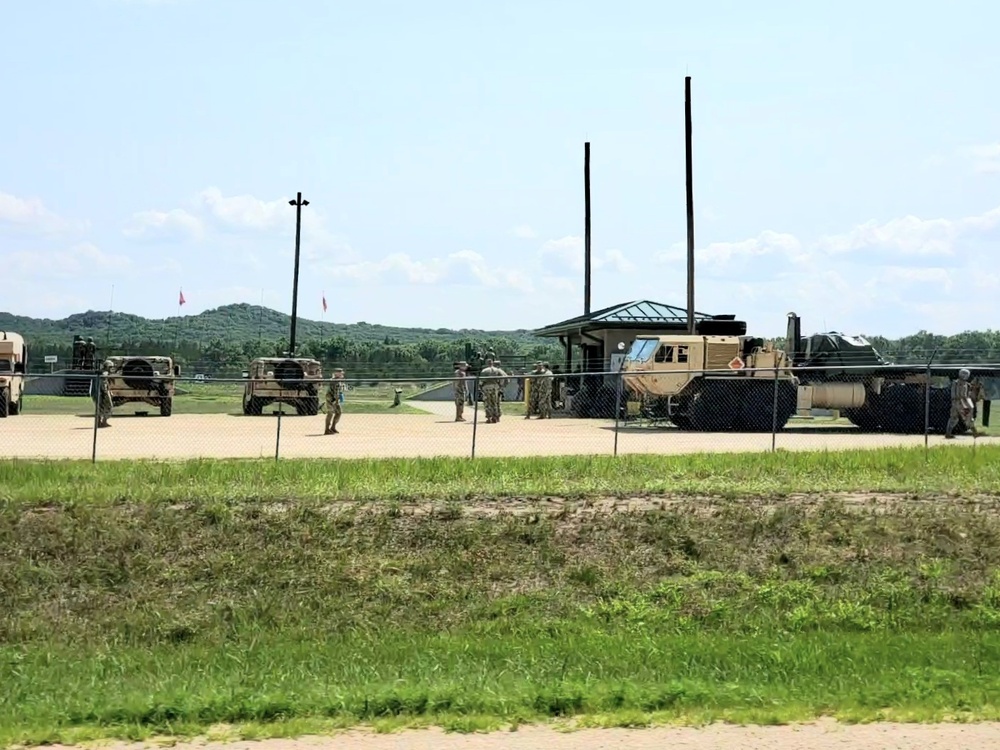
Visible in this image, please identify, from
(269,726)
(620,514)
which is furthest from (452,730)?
(620,514)

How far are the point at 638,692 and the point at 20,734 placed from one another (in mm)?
3820

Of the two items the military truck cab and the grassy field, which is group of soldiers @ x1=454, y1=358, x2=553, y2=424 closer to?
the military truck cab

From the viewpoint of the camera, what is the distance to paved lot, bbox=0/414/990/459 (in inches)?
938

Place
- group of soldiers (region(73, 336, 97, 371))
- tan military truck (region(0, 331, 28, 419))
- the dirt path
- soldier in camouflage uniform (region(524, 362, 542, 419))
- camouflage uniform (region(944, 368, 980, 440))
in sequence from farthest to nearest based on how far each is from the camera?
group of soldiers (region(73, 336, 97, 371)) → soldier in camouflage uniform (region(524, 362, 542, 419)) → tan military truck (region(0, 331, 28, 419)) → camouflage uniform (region(944, 368, 980, 440)) → the dirt path

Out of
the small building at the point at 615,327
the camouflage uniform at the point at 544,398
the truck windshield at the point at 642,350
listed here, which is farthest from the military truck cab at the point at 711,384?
the small building at the point at 615,327

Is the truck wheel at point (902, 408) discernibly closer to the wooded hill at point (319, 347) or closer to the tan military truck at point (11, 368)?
the wooded hill at point (319, 347)

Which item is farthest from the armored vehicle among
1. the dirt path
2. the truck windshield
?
the dirt path

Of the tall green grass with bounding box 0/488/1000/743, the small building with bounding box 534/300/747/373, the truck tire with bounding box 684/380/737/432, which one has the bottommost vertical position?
the tall green grass with bounding box 0/488/1000/743

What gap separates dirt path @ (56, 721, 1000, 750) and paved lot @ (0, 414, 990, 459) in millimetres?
14774

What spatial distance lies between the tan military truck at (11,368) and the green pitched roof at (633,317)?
19328 mm

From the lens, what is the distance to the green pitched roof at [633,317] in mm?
46906

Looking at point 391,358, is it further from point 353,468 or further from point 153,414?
point 353,468

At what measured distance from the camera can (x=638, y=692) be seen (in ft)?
27.7

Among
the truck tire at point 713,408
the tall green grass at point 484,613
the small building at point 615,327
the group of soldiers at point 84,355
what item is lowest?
Answer: the tall green grass at point 484,613
